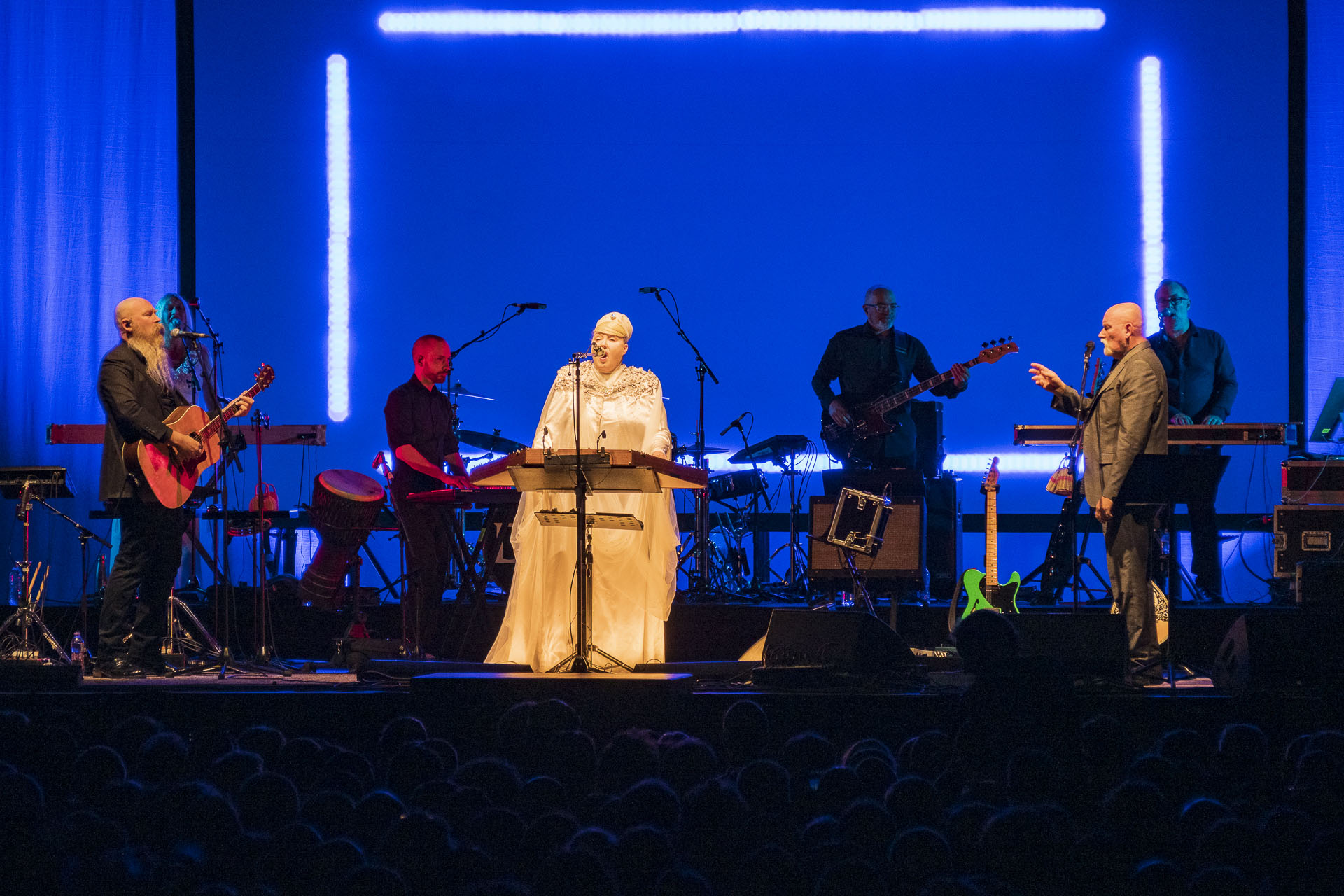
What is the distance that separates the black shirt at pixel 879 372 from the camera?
26.2ft

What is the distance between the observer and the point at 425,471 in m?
6.95

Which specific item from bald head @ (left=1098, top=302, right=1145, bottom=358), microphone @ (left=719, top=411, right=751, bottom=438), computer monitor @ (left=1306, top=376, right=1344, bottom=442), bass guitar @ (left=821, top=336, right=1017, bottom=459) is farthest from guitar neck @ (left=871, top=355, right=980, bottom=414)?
computer monitor @ (left=1306, top=376, right=1344, bottom=442)

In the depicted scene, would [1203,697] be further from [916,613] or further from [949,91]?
[949,91]

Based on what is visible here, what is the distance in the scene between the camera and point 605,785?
4188 mm

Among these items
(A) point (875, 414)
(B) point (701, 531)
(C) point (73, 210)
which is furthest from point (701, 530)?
(C) point (73, 210)

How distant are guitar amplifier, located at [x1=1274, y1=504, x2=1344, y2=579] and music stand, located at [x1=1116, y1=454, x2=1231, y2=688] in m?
1.81

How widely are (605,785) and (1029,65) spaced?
7.39m

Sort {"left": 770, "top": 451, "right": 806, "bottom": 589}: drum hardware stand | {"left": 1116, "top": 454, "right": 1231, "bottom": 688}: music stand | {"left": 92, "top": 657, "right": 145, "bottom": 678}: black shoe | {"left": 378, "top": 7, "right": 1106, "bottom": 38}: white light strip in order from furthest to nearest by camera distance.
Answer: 1. {"left": 378, "top": 7, "right": 1106, "bottom": 38}: white light strip
2. {"left": 770, "top": 451, "right": 806, "bottom": 589}: drum hardware stand
3. {"left": 92, "top": 657, "right": 145, "bottom": 678}: black shoe
4. {"left": 1116, "top": 454, "right": 1231, "bottom": 688}: music stand

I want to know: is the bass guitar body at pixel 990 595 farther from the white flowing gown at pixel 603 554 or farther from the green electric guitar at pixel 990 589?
the white flowing gown at pixel 603 554

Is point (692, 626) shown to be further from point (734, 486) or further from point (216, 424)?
point (216, 424)

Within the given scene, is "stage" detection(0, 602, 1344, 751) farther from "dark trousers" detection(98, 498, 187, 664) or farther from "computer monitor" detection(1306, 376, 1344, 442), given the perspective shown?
"computer monitor" detection(1306, 376, 1344, 442)

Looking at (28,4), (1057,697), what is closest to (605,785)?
(1057,697)

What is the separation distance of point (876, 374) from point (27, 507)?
16.7 ft

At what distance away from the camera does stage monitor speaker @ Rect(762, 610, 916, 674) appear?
5.26 meters
